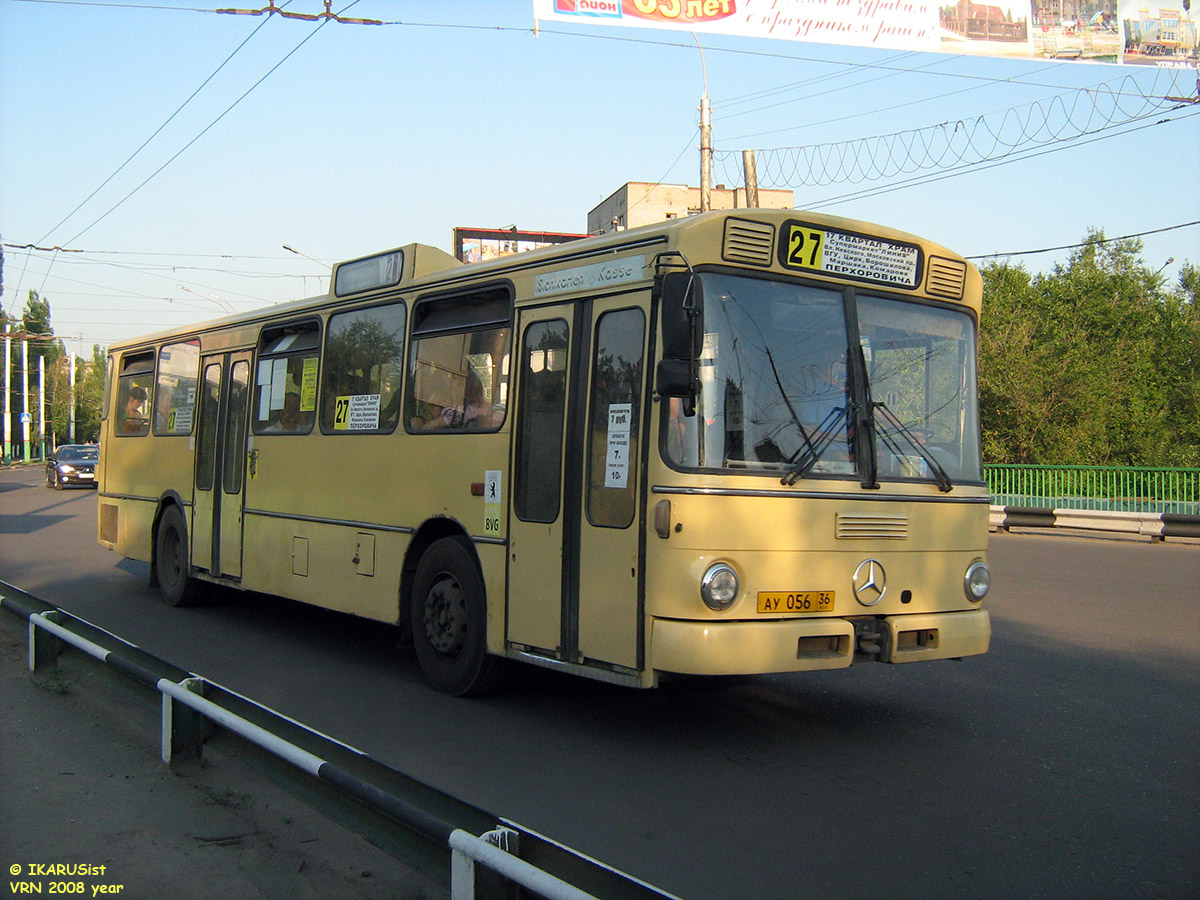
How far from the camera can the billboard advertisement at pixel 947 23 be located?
1756cm

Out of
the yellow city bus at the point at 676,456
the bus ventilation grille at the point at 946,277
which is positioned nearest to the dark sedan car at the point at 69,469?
the yellow city bus at the point at 676,456

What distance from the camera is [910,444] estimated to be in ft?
21.6

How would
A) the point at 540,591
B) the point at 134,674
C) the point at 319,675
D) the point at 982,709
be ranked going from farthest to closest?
the point at 319,675 < the point at 982,709 < the point at 540,591 < the point at 134,674

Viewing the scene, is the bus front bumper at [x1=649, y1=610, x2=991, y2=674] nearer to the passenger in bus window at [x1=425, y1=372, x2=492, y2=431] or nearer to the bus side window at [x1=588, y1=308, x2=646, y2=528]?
the bus side window at [x1=588, y1=308, x2=646, y2=528]

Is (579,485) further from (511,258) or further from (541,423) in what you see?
(511,258)

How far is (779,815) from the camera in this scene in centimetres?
510

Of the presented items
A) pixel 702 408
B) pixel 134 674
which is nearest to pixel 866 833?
pixel 702 408

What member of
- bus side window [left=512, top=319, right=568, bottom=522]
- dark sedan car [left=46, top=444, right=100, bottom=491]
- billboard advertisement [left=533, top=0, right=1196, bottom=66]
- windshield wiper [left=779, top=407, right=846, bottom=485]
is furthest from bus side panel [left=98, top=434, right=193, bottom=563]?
dark sedan car [left=46, top=444, right=100, bottom=491]

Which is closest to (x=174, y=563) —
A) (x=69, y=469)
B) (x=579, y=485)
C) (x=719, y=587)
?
(x=579, y=485)

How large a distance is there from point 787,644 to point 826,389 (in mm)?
1504

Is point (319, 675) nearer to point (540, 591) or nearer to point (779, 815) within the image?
point (540, 591)

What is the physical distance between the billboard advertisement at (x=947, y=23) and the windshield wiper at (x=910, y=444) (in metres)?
12.3

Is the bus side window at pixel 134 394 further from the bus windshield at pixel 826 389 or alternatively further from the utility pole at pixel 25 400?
the utility pole at pixel 25 400

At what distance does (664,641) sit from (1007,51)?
672 inches
